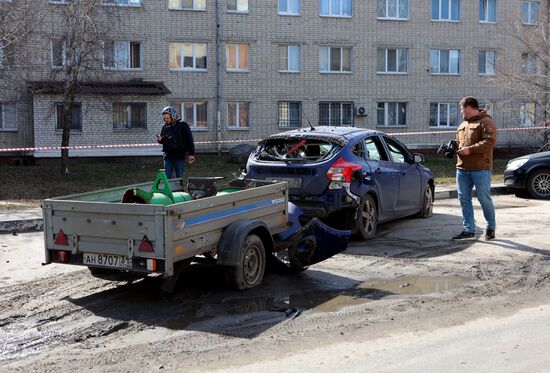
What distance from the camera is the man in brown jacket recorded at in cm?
927

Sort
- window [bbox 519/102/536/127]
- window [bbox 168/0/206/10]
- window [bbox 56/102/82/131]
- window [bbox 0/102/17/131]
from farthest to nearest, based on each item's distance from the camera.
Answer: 1. window [bbox 519/102/536/127]
2. window [bbox 168/0/206/10]
3. window [bbox 0/102/17/131]
4. window [bbox 56/102/82/131]

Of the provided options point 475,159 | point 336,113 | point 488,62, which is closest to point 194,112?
point 336,113

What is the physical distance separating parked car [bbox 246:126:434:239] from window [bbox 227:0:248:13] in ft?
73.2

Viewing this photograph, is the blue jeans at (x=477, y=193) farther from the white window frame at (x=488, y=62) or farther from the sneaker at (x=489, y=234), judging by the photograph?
the white window frame at (x=488, y=62)

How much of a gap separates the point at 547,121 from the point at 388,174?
1023 inches

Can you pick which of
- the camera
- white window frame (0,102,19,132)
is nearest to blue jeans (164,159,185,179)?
the camera

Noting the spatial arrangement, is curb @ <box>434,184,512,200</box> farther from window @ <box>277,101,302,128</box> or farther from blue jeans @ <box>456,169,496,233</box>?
window @ <box>277,101,302,128</box>

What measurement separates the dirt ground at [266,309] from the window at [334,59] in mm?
24418

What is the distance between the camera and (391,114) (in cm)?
3403

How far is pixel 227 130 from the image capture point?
31516mm

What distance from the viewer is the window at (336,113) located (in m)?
32.8

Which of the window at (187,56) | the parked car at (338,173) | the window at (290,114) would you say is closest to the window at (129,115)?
the window at (187,56)

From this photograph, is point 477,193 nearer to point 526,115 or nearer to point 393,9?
point 393,9

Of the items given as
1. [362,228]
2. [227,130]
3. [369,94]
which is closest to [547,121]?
[369,94]
